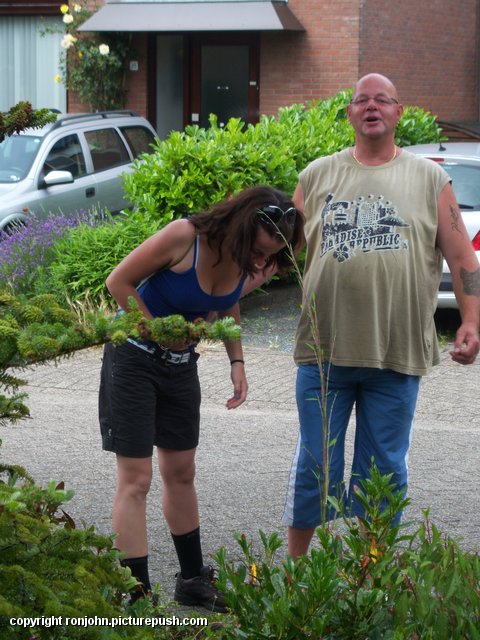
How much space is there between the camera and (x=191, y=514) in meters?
4.66

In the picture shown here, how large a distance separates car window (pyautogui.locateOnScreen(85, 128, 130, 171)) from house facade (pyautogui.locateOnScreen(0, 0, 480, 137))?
453 cm

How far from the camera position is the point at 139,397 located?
4.29 meters

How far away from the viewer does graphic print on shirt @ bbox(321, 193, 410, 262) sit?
4215mm

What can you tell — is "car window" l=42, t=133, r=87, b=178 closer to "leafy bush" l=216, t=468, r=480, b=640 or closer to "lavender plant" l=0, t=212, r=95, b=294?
"lavender plant" l=0, t=212, r=95, b=294

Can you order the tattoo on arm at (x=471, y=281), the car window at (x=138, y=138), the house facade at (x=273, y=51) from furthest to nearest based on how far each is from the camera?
the house facade at (x=273, y=51) → the car window at (x=138, y=138) → the tattoo on arm at (x=471, y=281)

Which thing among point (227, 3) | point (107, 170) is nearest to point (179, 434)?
point (107, 170)

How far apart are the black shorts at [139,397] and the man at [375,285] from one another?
1.56ft

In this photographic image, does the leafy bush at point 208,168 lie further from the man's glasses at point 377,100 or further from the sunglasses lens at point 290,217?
the sunglasses lens at point 290,217

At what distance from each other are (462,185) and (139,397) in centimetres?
700

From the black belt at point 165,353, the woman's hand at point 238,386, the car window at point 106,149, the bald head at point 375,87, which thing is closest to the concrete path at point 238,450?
the black belt at point 165,353

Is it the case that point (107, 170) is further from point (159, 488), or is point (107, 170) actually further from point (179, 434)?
point (179, 434)

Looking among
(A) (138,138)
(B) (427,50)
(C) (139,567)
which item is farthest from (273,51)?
(C) (139,567)

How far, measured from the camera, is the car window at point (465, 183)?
10469 millimetres

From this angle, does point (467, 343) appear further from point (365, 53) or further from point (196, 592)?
point (365, 53)
